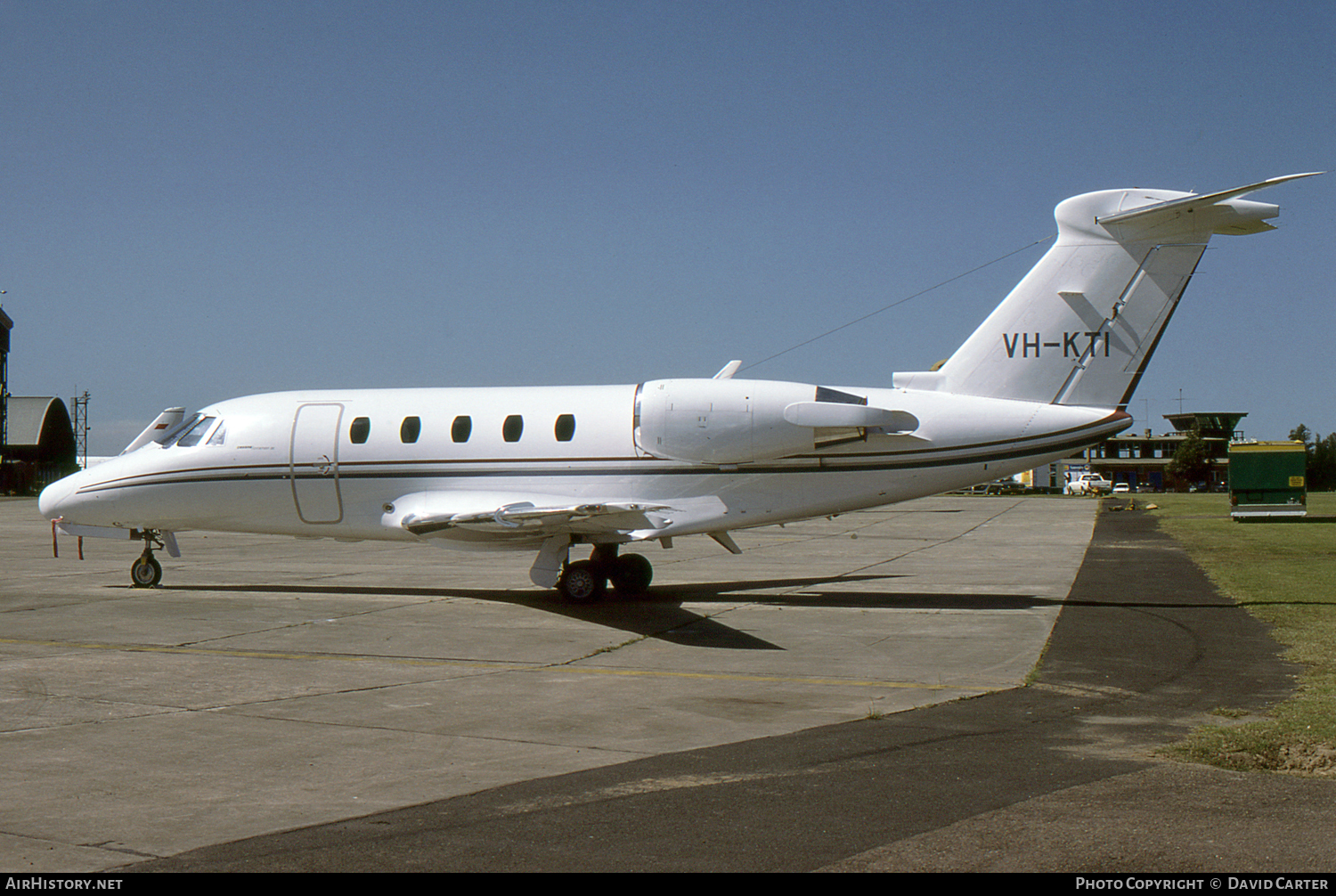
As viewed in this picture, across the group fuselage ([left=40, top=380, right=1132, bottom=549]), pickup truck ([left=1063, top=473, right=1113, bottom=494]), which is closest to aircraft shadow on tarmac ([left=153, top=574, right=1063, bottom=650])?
fuselage ([left=40, top=380, right=1132, bottom=549])

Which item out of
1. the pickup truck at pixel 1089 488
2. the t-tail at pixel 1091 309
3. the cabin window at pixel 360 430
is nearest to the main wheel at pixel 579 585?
the cabin window at pixel 360 430

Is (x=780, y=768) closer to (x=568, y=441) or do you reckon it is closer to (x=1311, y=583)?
(x=568, y=441)

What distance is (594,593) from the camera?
606 inches

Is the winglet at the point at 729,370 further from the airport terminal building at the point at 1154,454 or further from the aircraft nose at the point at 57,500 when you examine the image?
the airport terminal building at the point at 1154,454

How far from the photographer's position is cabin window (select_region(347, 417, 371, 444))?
16.4 meters

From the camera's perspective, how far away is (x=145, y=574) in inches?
682

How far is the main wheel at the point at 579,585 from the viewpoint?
15.3 meters

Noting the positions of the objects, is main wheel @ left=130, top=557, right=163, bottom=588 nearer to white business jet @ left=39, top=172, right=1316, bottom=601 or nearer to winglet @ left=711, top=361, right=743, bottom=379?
white business jet @ left=39, top=172, right=1316, bottom=601

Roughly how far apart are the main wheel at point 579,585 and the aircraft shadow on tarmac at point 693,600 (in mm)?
125

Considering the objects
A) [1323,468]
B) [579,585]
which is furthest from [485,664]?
[1323,468]

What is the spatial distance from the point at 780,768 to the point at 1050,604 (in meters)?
10.1

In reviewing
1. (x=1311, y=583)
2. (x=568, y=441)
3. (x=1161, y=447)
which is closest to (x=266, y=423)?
(x=568, y=441)

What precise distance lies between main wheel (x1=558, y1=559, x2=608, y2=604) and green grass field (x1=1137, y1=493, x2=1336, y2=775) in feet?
28.4

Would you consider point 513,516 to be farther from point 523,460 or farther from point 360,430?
point 360,430
